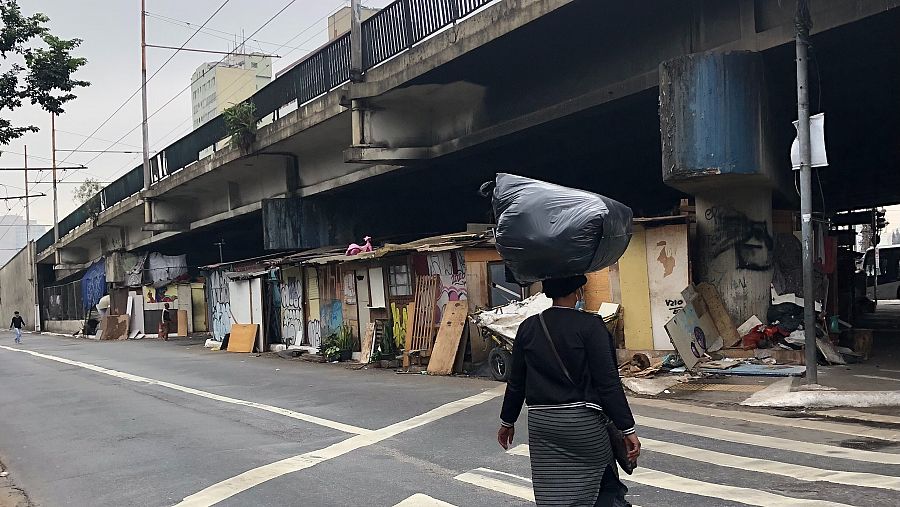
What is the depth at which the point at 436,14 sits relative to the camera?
15.5m

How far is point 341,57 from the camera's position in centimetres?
1888

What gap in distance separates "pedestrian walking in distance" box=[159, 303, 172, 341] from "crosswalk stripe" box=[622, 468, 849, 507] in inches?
1372

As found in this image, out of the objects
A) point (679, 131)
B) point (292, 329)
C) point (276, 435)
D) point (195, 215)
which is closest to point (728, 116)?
point (679, 131)

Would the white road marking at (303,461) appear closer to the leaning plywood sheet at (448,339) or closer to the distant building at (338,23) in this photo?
the leaning plywood sheet at (448,339)

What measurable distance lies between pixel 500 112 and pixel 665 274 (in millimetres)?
4628

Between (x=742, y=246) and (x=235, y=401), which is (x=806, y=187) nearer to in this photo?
(x=742, y=246)

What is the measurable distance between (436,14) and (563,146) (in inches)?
173

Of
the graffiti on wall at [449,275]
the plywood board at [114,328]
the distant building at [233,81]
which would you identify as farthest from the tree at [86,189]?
the graffiti on wall at [449,275]

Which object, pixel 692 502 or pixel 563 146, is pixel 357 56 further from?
pixel 692 502

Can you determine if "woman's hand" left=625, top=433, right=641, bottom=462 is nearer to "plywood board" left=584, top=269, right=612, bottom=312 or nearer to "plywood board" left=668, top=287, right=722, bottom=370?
"plywood board" left=668, top=287, right=722, bottom=370

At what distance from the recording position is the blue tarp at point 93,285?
155 feet

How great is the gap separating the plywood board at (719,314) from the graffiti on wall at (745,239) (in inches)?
24.6

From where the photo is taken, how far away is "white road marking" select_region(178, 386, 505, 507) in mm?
6973

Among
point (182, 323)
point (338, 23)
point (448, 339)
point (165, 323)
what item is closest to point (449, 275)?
point (448, 339)
